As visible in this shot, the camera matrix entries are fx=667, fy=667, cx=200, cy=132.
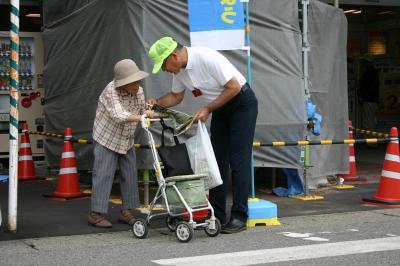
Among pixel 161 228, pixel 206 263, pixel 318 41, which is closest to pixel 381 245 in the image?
pixel 206 263

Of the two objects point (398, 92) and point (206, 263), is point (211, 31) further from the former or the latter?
point (398, 92)

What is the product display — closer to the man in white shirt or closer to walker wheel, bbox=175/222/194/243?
the man in white shirt

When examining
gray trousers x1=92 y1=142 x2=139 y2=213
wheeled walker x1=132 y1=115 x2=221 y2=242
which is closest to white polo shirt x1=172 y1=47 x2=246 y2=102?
wheeled walker x1=132 y1=115 x2=221 y2=242

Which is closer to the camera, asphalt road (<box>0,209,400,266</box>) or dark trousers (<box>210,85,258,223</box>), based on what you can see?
asphalt road (<box>0,209,400,266</box>)

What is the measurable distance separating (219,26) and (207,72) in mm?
1215

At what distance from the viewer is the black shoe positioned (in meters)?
6.62

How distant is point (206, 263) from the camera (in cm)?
538

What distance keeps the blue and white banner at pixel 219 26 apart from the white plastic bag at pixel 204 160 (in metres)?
1.41

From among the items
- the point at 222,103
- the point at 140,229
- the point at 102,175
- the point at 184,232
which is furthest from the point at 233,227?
the point at 102,175

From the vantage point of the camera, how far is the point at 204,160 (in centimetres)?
636

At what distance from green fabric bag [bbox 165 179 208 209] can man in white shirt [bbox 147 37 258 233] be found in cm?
55

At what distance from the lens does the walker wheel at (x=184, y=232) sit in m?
6.07

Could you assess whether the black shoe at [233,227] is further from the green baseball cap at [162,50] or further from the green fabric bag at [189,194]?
the green baseball cap at [162,50]

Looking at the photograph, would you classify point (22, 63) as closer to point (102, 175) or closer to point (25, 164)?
point (25, 164)
